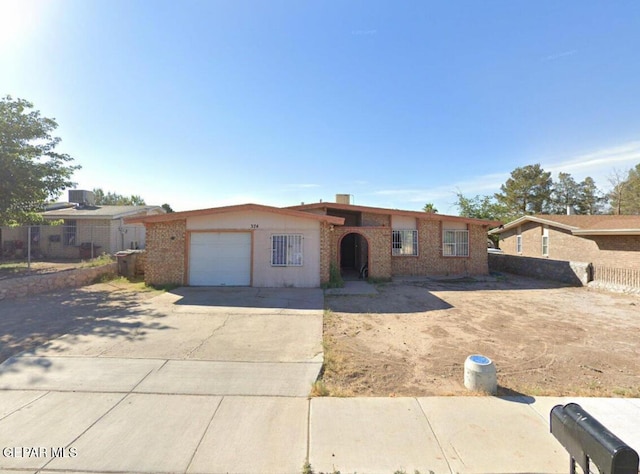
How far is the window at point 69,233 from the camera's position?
19.0 meters

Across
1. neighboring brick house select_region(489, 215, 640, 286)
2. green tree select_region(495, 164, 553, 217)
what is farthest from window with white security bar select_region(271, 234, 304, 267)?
green tree select_region(495, 164, 553, 217)

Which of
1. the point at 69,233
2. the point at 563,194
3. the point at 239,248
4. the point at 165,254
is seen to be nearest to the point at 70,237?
the point at 69,233

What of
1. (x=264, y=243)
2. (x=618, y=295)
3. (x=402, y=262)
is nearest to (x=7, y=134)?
(x=264, y=243)

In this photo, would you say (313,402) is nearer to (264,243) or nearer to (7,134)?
(264,243)

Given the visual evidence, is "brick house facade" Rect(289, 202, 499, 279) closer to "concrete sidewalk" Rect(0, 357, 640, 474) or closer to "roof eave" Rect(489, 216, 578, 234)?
"roof eave" Rect(489, 216, 578, 234)

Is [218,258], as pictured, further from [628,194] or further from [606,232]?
[628,194]

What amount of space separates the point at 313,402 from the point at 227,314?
4960mm

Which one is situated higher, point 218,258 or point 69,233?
point 69,233

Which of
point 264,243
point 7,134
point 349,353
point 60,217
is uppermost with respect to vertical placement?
point 7,134

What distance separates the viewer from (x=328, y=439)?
3072 mm

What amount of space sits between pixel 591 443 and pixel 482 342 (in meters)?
4.94

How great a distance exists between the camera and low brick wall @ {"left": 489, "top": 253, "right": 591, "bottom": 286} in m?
13.5

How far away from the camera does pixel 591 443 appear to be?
5.56 ft

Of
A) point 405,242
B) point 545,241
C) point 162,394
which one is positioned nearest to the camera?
point 162,394
